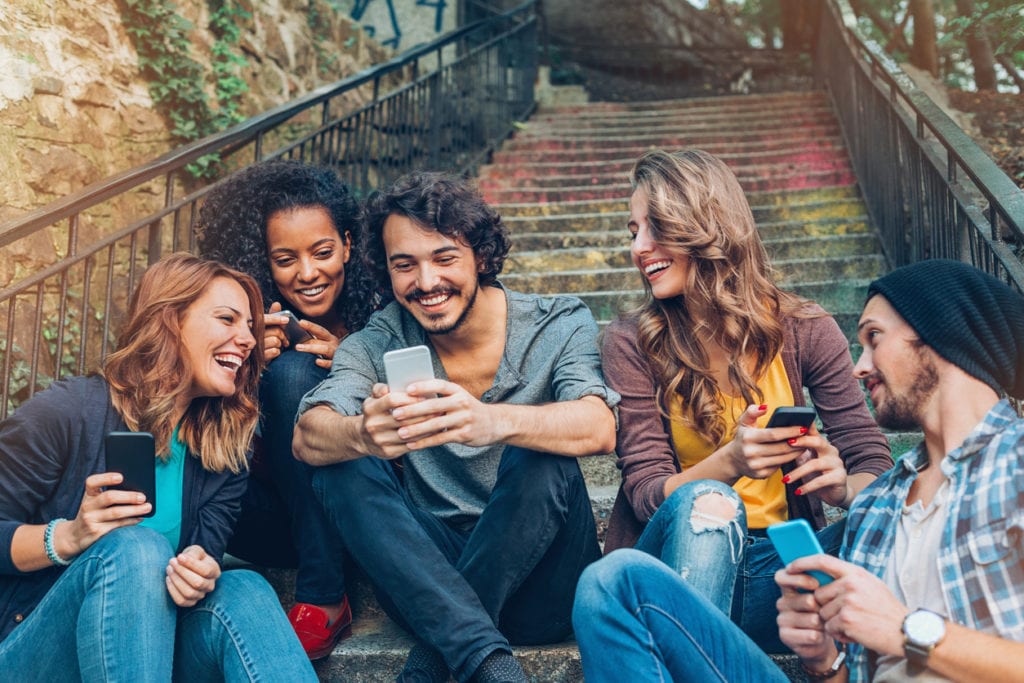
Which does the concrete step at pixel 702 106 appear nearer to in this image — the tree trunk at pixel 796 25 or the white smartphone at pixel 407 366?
the tree trunk at pixel 796 25

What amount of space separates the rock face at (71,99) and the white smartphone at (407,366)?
2018 millimetres

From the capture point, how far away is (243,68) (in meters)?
4.79

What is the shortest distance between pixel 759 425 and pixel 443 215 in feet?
3.10

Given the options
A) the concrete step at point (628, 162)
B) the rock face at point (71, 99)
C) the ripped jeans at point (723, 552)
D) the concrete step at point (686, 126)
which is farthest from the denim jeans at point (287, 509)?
the concrete step at point (686, 126)

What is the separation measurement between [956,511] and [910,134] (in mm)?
2832

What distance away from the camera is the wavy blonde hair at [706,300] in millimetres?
2096

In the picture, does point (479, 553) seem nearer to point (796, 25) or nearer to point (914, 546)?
point (914, 546)

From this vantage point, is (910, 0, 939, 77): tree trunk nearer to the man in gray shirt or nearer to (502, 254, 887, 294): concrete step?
(502, 254, 887, 294): concrete step

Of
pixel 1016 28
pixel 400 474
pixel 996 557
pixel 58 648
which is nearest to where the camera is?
pixel 996 557

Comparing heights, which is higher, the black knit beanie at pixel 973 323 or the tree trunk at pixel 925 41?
the tree trunk at pixel 925 41

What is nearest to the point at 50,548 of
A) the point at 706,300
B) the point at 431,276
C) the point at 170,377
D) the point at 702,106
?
the point at 170,377

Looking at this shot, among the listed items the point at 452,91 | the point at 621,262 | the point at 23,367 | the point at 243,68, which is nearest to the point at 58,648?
the point at 23,367

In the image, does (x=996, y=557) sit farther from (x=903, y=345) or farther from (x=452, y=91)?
(x=452, y=91)

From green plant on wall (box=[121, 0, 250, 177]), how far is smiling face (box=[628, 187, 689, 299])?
2.60m
